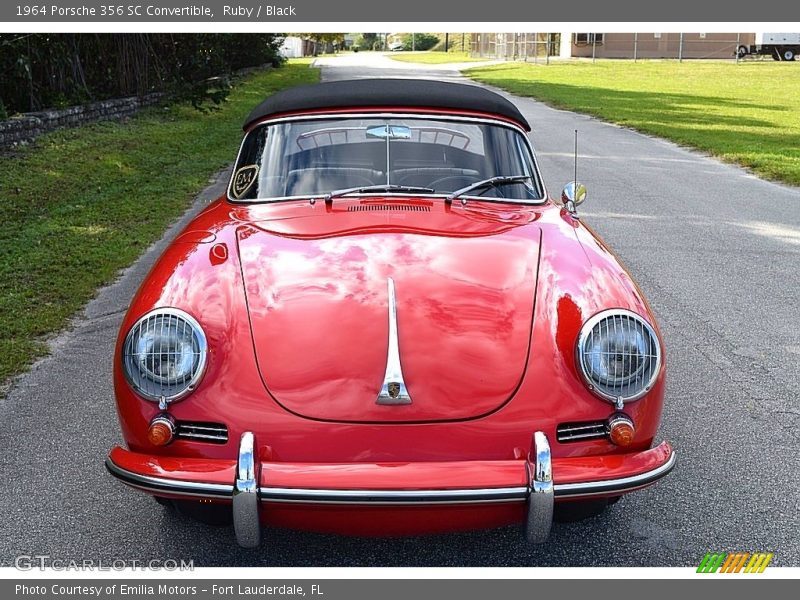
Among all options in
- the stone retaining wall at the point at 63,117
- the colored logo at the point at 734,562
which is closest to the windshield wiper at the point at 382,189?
the colored logo at the point at 734,562

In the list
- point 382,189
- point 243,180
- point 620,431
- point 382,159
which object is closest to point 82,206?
point 243,180

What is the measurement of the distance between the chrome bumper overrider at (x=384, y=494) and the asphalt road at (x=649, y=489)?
48cm

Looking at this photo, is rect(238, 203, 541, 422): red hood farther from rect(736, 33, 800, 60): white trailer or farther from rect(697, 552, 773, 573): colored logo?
rect(736, 33, 800, 60): white trailer

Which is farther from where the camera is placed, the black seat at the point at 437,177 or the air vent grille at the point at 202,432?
the black seat at the point at 437,177

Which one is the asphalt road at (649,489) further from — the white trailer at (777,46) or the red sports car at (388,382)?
the white trailer at (777,46)

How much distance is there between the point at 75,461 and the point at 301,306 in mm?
1482

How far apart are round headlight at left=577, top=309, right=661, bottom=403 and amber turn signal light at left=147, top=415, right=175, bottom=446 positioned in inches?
50.7

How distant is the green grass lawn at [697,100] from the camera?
1457 centimetres

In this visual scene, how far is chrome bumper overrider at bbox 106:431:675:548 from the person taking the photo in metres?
Answer: 2.47

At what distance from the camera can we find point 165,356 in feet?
9.12

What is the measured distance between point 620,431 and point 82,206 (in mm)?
7858

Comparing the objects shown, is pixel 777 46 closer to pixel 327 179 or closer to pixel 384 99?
pixel 384 99

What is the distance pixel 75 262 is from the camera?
277 inches

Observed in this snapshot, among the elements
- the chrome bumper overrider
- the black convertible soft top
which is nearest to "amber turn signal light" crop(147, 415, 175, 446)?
the chrome bumper overrider
